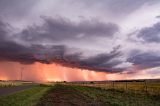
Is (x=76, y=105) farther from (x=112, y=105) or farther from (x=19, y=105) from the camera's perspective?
(x=19, y=105)

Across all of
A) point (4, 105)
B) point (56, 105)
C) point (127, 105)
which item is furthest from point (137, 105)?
point (4, 105)

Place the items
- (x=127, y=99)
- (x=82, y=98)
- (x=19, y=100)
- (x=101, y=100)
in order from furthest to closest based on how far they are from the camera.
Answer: (x=82, y=98), (x=127, y=99), (x=101, y=100), (x=19, y=100)

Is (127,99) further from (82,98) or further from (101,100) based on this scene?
(82,98)

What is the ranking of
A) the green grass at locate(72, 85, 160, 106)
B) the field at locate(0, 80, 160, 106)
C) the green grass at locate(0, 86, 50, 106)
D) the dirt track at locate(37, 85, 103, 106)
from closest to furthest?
1. the green grass at locate(0, 86, 50, 106)
2. the dirt track at locate(37, 85, 103, 106)
3. the field at locate(0, 80, 160, 106)
4. the green grass at locate(72, 85, 160, 106)

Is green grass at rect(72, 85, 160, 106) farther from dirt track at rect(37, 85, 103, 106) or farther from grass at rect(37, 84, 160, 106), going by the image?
dirt track at rect(37, 85, 103, 106)

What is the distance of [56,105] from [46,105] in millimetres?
1229

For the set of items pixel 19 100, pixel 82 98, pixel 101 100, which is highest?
pixel 19 100

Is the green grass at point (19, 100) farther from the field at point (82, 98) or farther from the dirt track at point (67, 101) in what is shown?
the dirt track at point (67, 101)

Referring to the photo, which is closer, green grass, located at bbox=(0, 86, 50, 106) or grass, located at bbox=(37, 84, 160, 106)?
green grass, located at bbox=(0, 86, 50, 106)

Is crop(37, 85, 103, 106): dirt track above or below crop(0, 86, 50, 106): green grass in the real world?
below

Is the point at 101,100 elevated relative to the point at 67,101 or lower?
elevated

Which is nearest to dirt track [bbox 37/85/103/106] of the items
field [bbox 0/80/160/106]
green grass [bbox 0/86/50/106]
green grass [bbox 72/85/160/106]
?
field [bbox 0/80/160/106]

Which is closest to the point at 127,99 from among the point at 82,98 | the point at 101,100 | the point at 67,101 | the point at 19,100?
the point at 101,100

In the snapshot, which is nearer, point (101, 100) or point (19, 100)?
point (19, 100)
